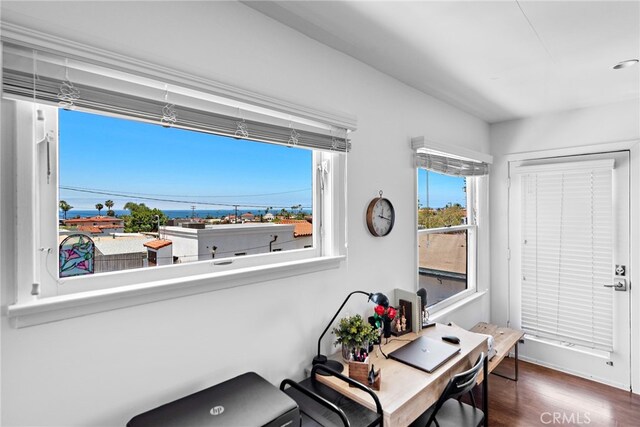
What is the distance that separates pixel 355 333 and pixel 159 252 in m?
1.09

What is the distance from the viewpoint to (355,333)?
5.88 ft

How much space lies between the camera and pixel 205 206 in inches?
61.4

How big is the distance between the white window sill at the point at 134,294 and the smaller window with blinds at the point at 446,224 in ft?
4.83

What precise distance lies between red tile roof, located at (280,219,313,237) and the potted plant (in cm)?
55

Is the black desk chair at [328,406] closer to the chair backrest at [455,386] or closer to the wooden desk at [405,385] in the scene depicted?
the wooden desk at [405,385]

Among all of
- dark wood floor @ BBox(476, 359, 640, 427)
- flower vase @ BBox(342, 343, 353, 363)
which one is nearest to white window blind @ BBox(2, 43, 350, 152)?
flower vase @ BBox(342, 343, 353, 363)

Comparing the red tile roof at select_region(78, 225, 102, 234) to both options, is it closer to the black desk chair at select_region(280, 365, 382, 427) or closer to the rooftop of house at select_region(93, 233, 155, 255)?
the rooftop of house at select_region(93, 233, 155, 255)

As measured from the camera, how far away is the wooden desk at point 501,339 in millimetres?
2738

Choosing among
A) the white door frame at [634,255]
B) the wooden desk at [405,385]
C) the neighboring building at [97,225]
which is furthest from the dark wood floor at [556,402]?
the neighboring building at [97,225]

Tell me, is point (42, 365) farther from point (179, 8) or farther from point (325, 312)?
point (179, 8)

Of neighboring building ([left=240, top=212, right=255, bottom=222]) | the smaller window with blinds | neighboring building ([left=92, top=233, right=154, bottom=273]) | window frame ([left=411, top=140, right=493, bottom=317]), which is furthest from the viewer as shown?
window frame ([left=411, top=140, right=493, bottom=317])

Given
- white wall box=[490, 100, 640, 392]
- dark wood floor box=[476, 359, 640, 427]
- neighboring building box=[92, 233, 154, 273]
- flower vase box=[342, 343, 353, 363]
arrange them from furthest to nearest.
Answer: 1. white wall box=[490, 100, 640, 392]
2. dark wood floor box=[476, 359, 640, 427]
3. flower vase box=[342, 343, 353, 363]
4. neighboring building box=[92, 233, 154, 273]

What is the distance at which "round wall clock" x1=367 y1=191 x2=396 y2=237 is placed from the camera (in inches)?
85.9

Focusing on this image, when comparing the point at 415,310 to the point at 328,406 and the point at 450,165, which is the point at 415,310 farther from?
the point at 450,165
